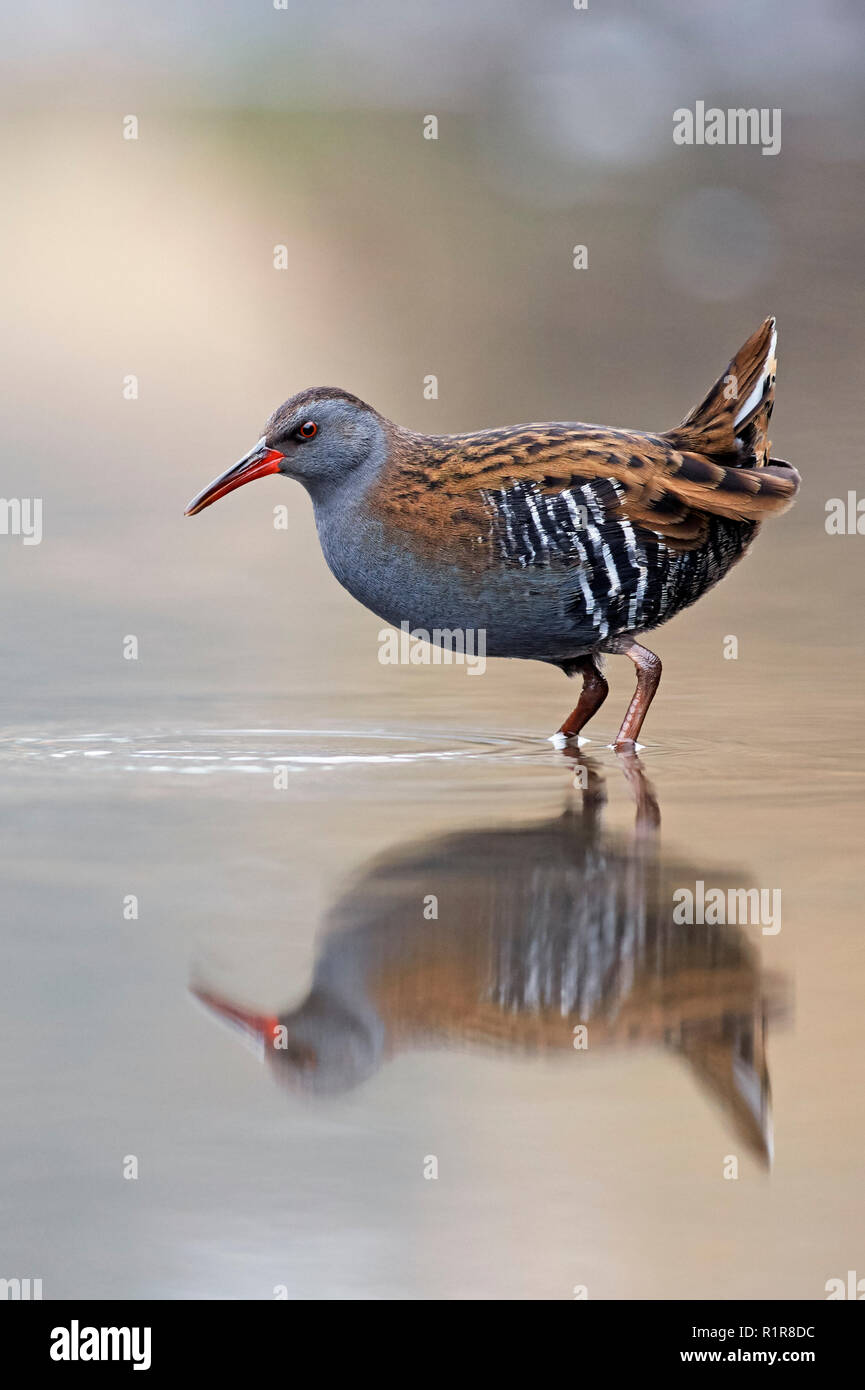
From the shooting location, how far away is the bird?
685 centimetres

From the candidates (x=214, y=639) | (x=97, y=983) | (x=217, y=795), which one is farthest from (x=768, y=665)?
(x=97, y=983)

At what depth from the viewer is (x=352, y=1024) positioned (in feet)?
13.8

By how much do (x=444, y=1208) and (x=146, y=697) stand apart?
471cm

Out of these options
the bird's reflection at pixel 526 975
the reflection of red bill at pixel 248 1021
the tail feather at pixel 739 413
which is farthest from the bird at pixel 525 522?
the reflection of red bill at pixel 248 1021

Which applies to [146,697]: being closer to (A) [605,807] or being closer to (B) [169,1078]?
(A) [605,807]

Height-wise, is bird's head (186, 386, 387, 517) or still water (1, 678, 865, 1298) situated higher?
bird's head (186, 386, 387, 517)

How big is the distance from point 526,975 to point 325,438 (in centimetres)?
312

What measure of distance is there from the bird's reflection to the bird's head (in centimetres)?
201

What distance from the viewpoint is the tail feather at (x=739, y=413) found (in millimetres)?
7441

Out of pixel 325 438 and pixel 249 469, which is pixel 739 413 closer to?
pixel 325 438

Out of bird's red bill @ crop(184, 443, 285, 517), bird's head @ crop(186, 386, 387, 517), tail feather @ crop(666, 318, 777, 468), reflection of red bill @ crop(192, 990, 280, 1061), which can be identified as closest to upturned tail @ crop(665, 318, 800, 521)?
tail feather @ crop(666, 318, 777, 468)

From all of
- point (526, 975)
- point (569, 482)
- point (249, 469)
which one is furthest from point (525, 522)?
point (526, 975)

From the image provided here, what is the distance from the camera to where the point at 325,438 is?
7109 mm

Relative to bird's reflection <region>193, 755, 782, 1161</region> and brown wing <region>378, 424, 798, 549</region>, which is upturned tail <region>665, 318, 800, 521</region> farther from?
bird's reflection <region>193, 755, 782, 1161</region>
